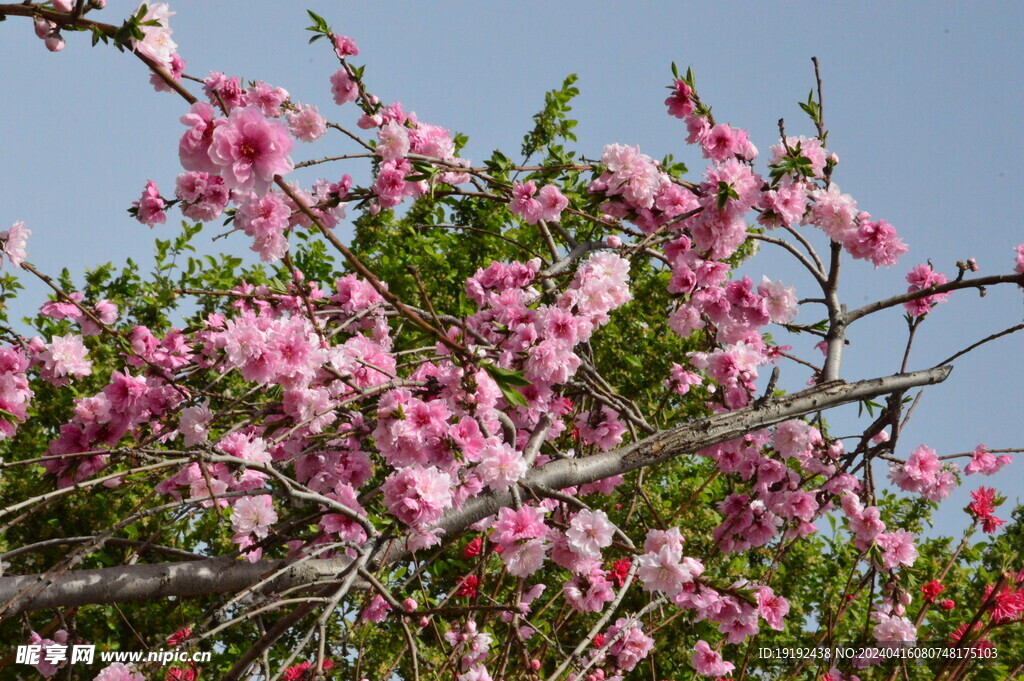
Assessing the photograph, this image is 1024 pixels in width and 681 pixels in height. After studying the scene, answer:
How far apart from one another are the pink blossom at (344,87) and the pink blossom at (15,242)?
1.36 metres

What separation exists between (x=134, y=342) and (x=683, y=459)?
3.87 metres

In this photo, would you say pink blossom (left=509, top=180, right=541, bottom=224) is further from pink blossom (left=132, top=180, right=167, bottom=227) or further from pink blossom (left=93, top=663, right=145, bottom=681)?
pink blossom (left=93, top=663, right=145, bottom=681)

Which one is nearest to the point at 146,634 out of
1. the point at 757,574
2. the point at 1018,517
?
the point at 757,574

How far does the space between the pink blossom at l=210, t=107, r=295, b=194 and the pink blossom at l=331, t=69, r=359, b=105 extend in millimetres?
2032

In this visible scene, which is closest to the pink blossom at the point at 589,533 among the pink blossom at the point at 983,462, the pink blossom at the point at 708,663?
the pink blossom at the point at 708,663

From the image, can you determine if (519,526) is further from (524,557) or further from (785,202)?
(785,202)

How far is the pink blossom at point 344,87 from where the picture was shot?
353 centimetres

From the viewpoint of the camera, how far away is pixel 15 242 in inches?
115

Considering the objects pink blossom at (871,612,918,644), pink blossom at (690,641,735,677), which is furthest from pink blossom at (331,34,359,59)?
pink blossom at (871,612,918,644)

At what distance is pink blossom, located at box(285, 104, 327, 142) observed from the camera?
311 centimetres

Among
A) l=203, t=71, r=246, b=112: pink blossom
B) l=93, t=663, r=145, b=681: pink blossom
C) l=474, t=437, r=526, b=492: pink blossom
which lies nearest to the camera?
l=93, t=663, r=145, b=681: pink blossom

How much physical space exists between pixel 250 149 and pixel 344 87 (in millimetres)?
2079

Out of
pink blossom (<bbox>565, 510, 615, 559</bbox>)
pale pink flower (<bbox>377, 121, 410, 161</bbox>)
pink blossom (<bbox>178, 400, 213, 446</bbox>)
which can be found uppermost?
pale pink flower (<bbox>377, 121, 410, 161</bbox>)

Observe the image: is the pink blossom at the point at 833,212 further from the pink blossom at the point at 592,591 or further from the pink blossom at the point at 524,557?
the pink blossom at the point at 524,557
